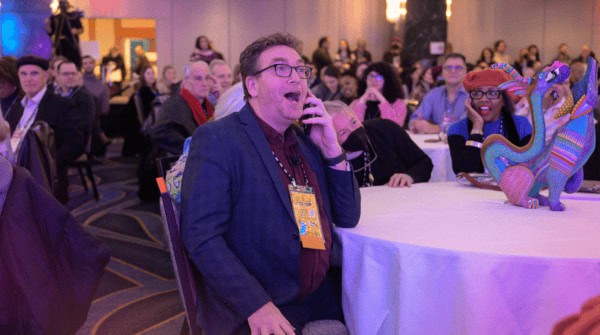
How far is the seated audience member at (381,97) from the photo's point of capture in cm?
561

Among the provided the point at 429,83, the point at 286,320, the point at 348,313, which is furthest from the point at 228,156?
the point at 429,83

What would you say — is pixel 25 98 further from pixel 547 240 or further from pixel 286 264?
pixel 547 240

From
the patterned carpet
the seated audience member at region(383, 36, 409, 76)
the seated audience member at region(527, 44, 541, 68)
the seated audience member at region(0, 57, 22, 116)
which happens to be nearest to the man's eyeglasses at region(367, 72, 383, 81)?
the patterned carpet

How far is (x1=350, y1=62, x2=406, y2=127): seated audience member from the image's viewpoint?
5.61 m

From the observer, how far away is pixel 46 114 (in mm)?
5391

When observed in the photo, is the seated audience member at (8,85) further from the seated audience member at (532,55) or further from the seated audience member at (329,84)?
the seated audience member at (532,55)

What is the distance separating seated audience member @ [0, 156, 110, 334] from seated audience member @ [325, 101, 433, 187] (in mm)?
1208

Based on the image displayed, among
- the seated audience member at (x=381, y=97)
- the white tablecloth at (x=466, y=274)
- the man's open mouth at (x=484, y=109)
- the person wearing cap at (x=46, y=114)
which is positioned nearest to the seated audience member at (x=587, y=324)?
the white tablecloth at (x=466, y=274)

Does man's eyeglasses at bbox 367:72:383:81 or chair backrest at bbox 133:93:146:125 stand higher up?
man's eyeglasses at bbox 367:72:383:81

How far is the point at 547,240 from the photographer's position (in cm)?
196

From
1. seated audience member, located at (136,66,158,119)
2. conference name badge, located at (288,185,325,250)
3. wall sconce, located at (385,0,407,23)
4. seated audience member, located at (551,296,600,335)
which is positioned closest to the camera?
seated audience member, located at (551,296,600,335)

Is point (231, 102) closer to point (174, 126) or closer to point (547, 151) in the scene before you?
point (547, 151)

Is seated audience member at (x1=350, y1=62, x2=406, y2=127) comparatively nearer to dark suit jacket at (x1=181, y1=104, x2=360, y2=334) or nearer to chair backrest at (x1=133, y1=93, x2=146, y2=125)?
dark suit jacket at (x1=181, y1=104, x2=360, y2=334)

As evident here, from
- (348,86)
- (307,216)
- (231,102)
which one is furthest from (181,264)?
(348,86)
